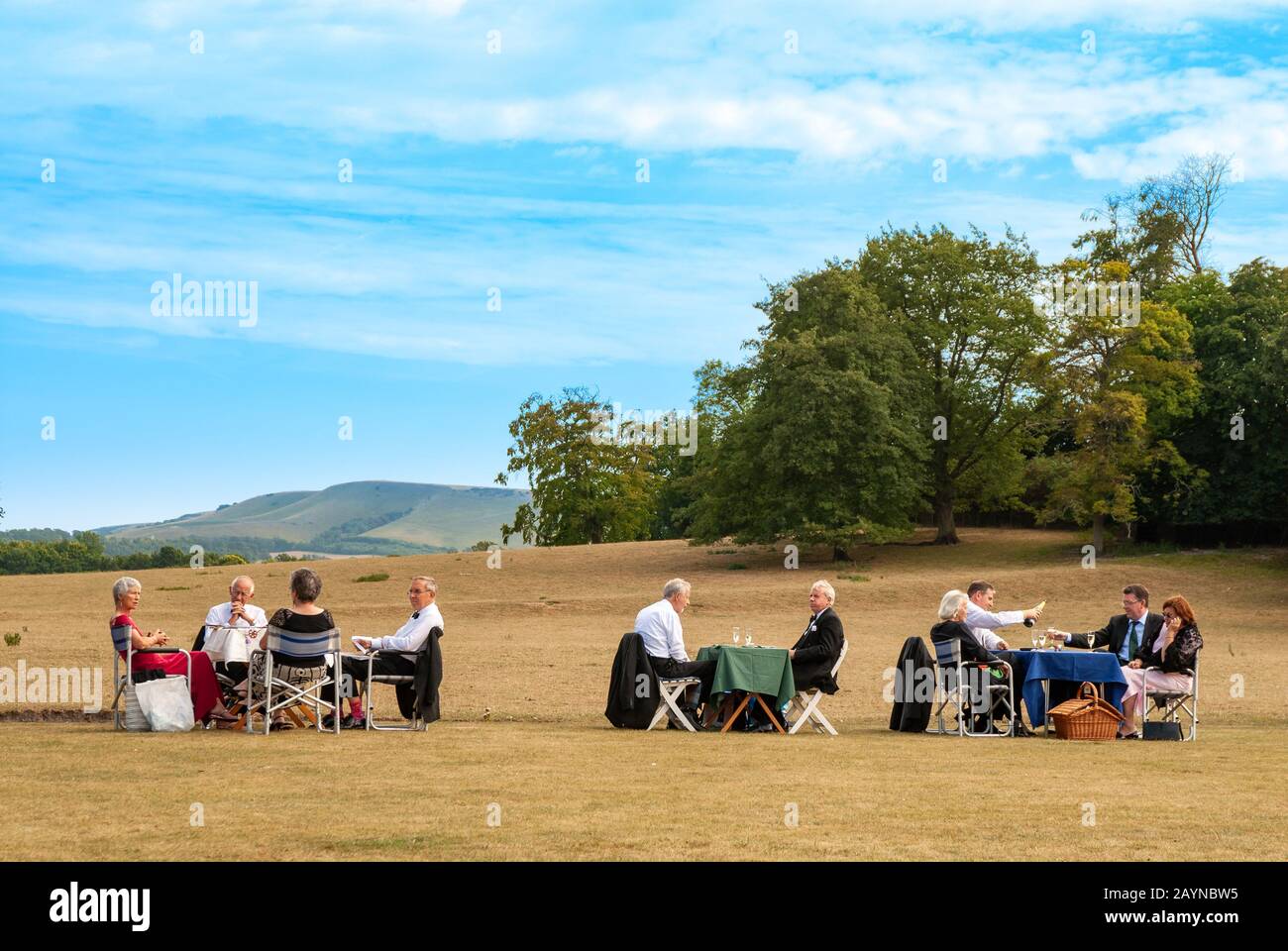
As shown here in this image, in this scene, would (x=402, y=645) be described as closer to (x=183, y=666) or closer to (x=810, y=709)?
(x=183, y=666)

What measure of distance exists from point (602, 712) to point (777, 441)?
123 ft

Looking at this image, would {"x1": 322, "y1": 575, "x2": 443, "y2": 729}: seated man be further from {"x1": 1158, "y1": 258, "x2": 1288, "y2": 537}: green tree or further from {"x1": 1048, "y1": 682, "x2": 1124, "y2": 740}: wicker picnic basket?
{"x1": 1158, "y1": 258, "x2": 1288, "y2": 537}: green tree

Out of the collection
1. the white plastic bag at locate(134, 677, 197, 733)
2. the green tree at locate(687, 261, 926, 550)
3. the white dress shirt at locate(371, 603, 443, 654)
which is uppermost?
the green tree at locate(687, 261, 926, 550)

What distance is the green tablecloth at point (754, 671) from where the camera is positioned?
14.4m

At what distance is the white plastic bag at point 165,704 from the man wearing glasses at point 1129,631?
363 inches

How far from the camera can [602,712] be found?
57.0ft

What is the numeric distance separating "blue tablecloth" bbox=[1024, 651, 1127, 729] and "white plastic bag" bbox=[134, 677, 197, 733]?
878 centimetres

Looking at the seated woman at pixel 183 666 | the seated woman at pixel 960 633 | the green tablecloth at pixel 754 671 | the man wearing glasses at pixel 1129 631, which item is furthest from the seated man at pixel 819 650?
the seated woman at pixel 183 666

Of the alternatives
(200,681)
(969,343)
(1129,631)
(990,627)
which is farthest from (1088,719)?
(969,343)

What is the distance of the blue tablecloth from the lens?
48.3 ft

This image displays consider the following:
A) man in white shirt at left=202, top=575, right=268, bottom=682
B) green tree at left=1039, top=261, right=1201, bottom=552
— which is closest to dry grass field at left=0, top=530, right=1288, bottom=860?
man in white shirt at left=202, top=575, right=268, bottom=682

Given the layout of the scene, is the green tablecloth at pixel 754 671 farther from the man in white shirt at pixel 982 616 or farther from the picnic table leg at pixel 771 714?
the man in white shirt at pixel 982 616

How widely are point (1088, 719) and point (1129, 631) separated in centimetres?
165

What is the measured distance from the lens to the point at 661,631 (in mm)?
14641
